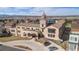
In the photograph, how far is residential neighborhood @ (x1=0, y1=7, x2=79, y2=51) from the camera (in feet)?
5.91

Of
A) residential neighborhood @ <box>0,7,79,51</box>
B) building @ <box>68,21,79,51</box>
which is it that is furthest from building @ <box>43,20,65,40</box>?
building @ <box>68,21,79,51</box>

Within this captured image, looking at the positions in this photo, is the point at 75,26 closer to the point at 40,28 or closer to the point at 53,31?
the point at 53,31

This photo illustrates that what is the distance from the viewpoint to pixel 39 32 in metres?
1.81

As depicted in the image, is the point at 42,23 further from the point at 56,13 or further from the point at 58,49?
the point at 58,49

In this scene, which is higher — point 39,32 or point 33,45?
point 39,32

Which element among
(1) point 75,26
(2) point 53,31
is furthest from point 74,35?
(2) point 53,31

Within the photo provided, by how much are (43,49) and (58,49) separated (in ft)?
0.42

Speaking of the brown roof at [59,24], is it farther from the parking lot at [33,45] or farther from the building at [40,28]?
the parking lot at [33,45]

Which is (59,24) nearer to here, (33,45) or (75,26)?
(75,26)

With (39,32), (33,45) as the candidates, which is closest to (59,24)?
(39,32)

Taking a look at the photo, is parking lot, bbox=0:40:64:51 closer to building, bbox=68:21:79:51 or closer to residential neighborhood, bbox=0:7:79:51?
residential neighborhood, bbox=0:7:79:51

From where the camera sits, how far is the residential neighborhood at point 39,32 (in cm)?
180
